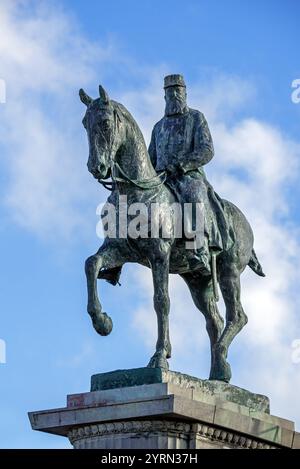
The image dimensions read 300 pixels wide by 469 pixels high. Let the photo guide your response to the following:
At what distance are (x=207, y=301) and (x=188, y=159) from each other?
193cm

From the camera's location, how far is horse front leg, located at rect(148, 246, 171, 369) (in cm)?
1944

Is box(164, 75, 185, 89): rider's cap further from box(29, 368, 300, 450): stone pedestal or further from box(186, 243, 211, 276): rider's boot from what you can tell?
box(29, 368, 300, 450): stone pedestal

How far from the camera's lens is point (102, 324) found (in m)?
19.2

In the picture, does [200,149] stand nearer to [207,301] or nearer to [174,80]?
[174,80]

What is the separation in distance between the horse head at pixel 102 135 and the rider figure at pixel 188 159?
126cm

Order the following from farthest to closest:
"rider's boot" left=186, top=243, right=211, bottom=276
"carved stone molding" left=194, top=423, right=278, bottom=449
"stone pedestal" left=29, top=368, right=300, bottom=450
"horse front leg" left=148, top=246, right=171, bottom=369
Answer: "rider's boot" left=186, top=243, right=211, bottom=276 → "horse front leg" left=148, top=246, right=171, bottom=369 → "carved stone molding" left=194, top=423, right=278, bottom=449 → "stone pedestal" left=29, top=368, right=300, bottom=450

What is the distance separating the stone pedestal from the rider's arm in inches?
114

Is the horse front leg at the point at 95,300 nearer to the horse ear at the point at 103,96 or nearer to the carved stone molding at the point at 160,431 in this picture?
the carved stone molding at the point at 160,431

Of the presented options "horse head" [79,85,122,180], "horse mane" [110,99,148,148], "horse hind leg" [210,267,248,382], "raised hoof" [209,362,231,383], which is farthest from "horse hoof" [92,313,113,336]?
"horse mane" [110,99,148,148]

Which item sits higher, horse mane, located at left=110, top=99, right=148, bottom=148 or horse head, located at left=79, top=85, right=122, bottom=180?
horse mane, located at left=110, top=99, right=148, bottom=148

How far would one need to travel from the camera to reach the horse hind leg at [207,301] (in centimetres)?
2094

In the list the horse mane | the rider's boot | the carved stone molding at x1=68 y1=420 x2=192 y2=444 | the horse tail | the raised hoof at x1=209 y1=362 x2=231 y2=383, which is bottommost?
the carved stone molding at x1=68 y1=420 x2=192 y2=444
